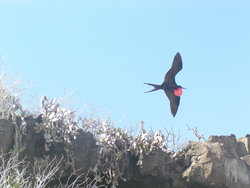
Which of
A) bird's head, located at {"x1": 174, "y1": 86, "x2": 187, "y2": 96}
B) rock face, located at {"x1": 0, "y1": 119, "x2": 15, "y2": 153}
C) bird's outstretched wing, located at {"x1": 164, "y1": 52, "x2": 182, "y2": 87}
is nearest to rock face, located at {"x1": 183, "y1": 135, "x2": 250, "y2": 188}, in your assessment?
bird's head, located at {"x1": 174, "y1": 86, "x2": 187, "y2": 96}

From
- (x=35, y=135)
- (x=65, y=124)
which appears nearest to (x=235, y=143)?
(x=65, y=124)

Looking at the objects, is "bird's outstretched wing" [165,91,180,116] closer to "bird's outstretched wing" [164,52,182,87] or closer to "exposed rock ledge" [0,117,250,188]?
"bird's outstretched wing" [164,52,182,87]

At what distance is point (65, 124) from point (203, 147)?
2104mm

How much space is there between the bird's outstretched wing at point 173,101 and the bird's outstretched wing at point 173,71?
165 millimetres

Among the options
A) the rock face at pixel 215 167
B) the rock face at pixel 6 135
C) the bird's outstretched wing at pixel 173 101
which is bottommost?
the rock face at pixel 215 167

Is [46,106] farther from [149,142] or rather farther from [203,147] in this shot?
[203,147]

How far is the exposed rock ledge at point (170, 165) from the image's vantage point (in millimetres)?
6207

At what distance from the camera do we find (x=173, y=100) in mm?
7219

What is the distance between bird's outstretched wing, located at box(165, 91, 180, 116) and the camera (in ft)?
23.6

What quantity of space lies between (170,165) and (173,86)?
137 cm

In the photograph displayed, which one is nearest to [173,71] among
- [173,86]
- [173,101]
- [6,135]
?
[173,86]

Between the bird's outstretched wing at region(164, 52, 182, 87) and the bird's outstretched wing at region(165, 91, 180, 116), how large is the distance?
0.17 m

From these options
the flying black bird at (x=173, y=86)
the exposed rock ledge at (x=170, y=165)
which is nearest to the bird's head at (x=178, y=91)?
the flying black bird at (x=173, y=86)

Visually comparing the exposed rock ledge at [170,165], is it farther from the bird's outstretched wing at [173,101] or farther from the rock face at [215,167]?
the bird's outstretched wing at [173,101]
